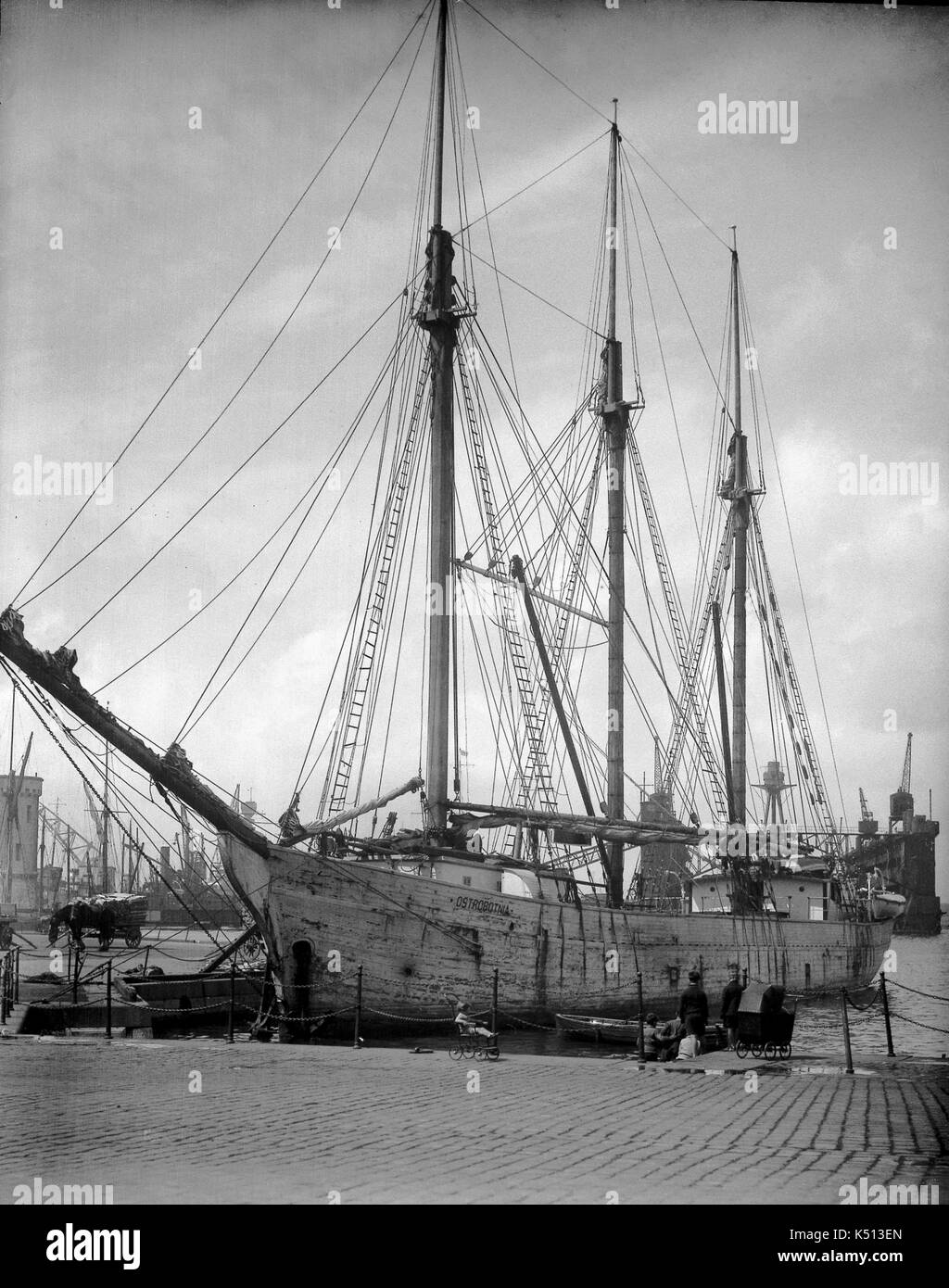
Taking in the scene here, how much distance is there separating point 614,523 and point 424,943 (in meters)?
19.1

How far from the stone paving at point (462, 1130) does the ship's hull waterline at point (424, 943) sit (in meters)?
7.51

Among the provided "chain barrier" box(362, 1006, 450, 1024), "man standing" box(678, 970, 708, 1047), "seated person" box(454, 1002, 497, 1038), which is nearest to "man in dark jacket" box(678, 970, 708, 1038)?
"man standing" box(678, 970, 708, 1047)

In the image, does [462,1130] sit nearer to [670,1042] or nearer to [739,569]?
[670,1042]

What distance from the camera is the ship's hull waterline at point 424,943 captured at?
27312 millimetres

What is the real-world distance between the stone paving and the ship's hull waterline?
7507 millimetres

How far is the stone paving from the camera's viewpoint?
9.01 metres

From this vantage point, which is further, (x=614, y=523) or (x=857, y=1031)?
(x=614, y=523)

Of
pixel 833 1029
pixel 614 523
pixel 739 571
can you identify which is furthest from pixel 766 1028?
pixel 739 571

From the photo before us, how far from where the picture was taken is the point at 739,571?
55.4m

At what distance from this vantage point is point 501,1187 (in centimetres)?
882
